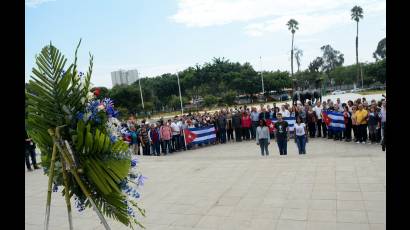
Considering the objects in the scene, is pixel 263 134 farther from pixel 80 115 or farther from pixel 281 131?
pixel 80 115

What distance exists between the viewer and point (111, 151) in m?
Result: 2.89

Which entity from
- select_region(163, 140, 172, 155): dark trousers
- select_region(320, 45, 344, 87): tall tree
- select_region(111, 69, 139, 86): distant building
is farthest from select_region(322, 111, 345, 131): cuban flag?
select_region(320, 45, 344, 87): tall tree

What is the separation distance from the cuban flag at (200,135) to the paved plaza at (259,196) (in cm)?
627

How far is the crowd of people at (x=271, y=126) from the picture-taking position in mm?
13234

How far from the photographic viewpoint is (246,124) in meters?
18.6

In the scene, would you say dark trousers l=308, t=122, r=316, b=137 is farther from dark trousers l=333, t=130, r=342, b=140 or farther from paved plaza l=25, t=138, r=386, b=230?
paved plaza l=25, t=138, r=386, b=230

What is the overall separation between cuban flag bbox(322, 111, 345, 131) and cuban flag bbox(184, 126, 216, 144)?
5713 millimetres

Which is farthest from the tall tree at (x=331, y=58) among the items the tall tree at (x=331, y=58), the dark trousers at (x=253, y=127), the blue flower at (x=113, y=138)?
the blue flower at (x=113, y=138)

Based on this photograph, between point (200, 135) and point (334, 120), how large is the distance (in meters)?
6.50

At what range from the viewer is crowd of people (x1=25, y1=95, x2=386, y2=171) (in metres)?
13.0

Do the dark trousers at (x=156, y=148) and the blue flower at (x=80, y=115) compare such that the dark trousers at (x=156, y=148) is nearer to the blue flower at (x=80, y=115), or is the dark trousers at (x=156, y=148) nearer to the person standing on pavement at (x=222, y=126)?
the person standing on pavement at (x=222, y=126)

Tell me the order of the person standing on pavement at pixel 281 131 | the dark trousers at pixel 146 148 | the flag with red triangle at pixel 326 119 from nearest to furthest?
the person standing on pavement at pixel 281 131
the flag with red triangle at pixel 326 119
the dark trousers at pixel 146 148
